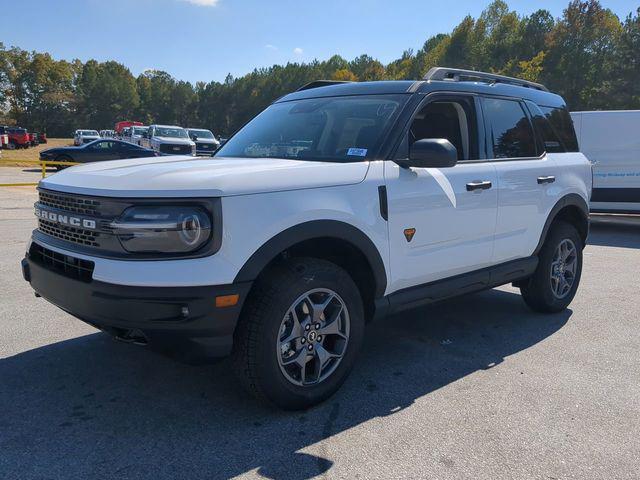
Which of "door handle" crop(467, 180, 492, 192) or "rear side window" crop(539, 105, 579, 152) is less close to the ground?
"rear side window" crop(539, 105, 579, 152)

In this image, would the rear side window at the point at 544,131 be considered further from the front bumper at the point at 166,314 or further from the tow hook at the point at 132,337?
the tow hook at the point at 132,337

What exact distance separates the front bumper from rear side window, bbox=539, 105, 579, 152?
3.71 metres

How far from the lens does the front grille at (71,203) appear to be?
2947mm

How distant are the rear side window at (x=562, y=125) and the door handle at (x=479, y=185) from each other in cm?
147

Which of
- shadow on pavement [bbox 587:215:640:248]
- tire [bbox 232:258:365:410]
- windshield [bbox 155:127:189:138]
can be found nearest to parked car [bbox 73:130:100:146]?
windshield [bbox 155:127:189:138]

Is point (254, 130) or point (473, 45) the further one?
point (473, 45)

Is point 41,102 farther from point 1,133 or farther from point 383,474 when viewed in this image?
point 383,474

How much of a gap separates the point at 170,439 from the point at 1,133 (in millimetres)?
45346

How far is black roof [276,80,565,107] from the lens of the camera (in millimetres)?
3982

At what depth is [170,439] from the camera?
292 centimetres

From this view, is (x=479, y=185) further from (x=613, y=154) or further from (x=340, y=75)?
(x=340, y=75)

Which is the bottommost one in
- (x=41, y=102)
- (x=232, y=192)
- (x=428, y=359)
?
(x=428, y=359)

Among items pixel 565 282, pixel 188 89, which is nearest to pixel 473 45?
pixel 565 282

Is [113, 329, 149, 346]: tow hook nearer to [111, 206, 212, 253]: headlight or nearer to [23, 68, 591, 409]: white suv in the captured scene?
[23, 68, 591, 409]: white suv
